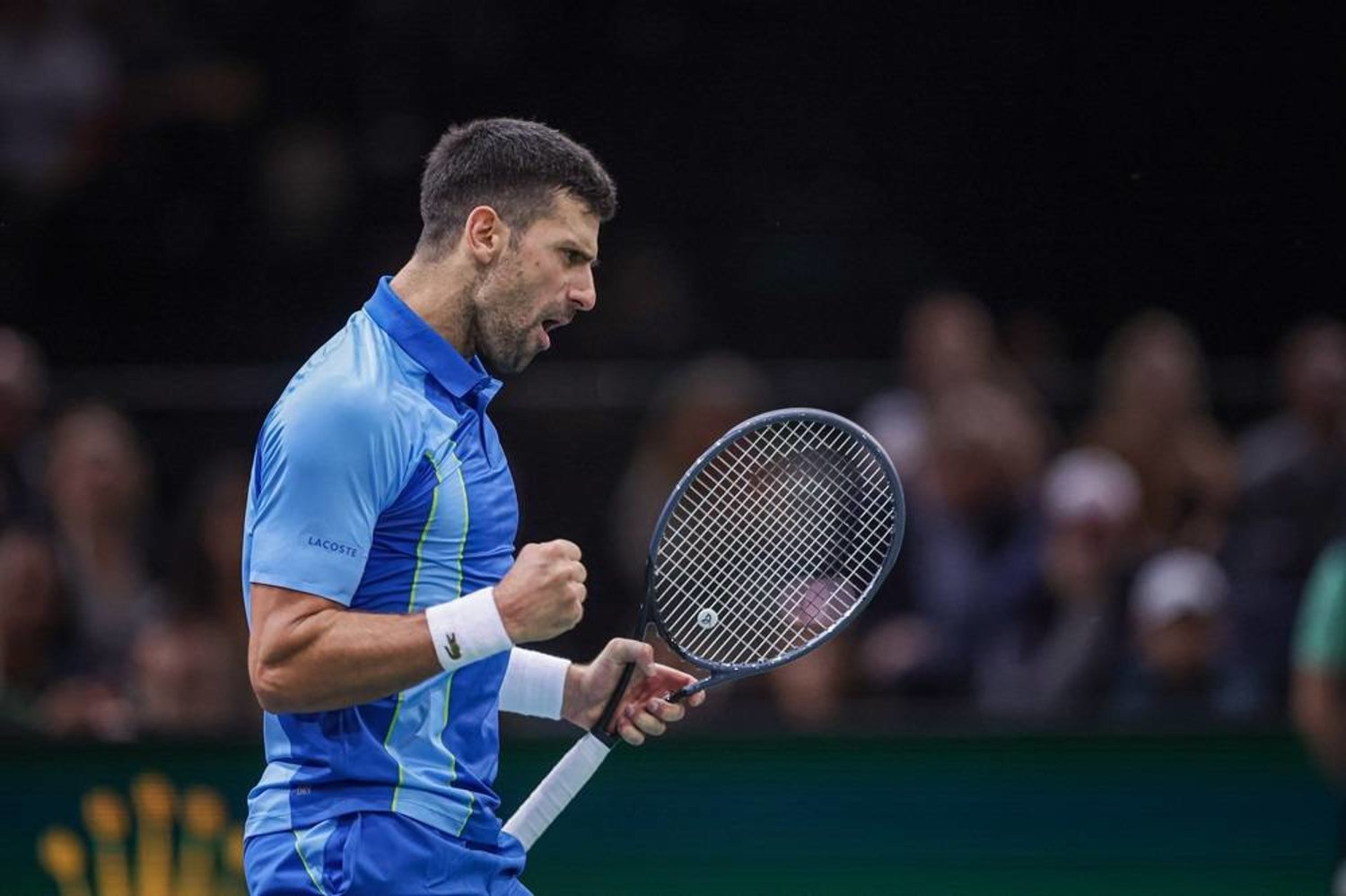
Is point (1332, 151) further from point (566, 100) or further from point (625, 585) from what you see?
point (625, 585)

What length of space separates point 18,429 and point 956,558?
115 inches

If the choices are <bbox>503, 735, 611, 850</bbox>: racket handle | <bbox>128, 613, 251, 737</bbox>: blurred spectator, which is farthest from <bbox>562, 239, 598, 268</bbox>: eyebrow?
<bbox>128, 613, 251, 737</bbox>: blurred spectator

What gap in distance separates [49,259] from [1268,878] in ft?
15.8

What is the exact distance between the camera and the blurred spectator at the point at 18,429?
22.0ft

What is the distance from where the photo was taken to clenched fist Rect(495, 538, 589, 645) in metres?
3.33

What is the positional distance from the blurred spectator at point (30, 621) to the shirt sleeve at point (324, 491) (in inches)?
138

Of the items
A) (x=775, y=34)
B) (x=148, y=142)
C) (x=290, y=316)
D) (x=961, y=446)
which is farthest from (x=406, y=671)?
(x=775, y=34)

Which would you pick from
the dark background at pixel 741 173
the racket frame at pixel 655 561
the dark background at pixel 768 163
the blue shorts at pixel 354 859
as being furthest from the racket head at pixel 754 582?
the dark background at pixel 768 163

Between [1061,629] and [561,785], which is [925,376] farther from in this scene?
[561,785]

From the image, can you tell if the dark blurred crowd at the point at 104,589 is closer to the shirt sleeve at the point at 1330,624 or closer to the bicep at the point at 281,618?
the shirt sleeve at the point at 1330,624

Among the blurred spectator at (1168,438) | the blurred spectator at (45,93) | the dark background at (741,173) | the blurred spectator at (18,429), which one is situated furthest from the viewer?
the blurred spectator at (45,93)

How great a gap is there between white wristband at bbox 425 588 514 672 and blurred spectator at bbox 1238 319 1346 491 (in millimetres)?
4406

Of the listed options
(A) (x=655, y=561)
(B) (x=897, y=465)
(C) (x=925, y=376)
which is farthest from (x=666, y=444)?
(A) (x=655, y=561)

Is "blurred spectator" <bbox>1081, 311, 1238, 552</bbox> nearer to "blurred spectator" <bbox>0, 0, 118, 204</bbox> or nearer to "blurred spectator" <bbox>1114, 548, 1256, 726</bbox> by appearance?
"blurred spectator" <bbox>1114, 548, 1256, 726</bbox>
